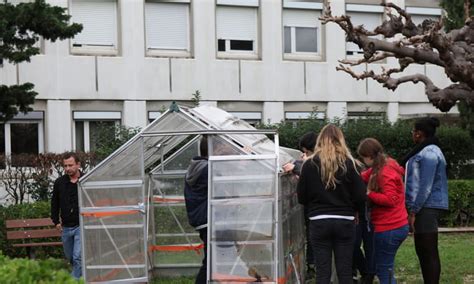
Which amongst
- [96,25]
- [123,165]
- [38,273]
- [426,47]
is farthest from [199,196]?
[96,25]

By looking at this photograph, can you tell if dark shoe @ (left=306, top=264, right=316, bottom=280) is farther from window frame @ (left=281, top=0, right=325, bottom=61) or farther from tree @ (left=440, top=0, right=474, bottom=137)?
window frame @ (left=281, top=0, right=325, bottom=61)

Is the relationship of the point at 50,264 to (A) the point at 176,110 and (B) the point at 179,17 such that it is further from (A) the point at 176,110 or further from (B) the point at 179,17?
(B) the point at 179,17

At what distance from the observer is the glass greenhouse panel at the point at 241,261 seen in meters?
10.1

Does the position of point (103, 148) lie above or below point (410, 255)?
above

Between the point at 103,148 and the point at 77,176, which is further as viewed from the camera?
the point at 103,148

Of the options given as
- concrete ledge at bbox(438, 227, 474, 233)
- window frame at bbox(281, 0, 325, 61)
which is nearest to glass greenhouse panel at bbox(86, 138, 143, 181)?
concrete ledge at bbox(438, 227, 474, 233)

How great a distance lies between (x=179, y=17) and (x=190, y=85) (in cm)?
196

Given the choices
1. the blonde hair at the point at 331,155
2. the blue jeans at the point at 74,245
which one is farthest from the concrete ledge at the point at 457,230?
the blonde hair at the point at 331,155

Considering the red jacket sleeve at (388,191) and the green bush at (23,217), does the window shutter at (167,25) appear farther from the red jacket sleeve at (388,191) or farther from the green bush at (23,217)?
the red jacket sleeve at (388,191)

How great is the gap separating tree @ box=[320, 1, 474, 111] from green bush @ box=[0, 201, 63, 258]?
6830mm

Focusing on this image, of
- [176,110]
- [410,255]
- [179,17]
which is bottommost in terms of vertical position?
[410,255]

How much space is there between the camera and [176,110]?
10.7m

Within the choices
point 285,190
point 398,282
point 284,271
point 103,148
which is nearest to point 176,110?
point 285,190

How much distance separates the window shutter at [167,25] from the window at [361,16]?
5.35 metres
